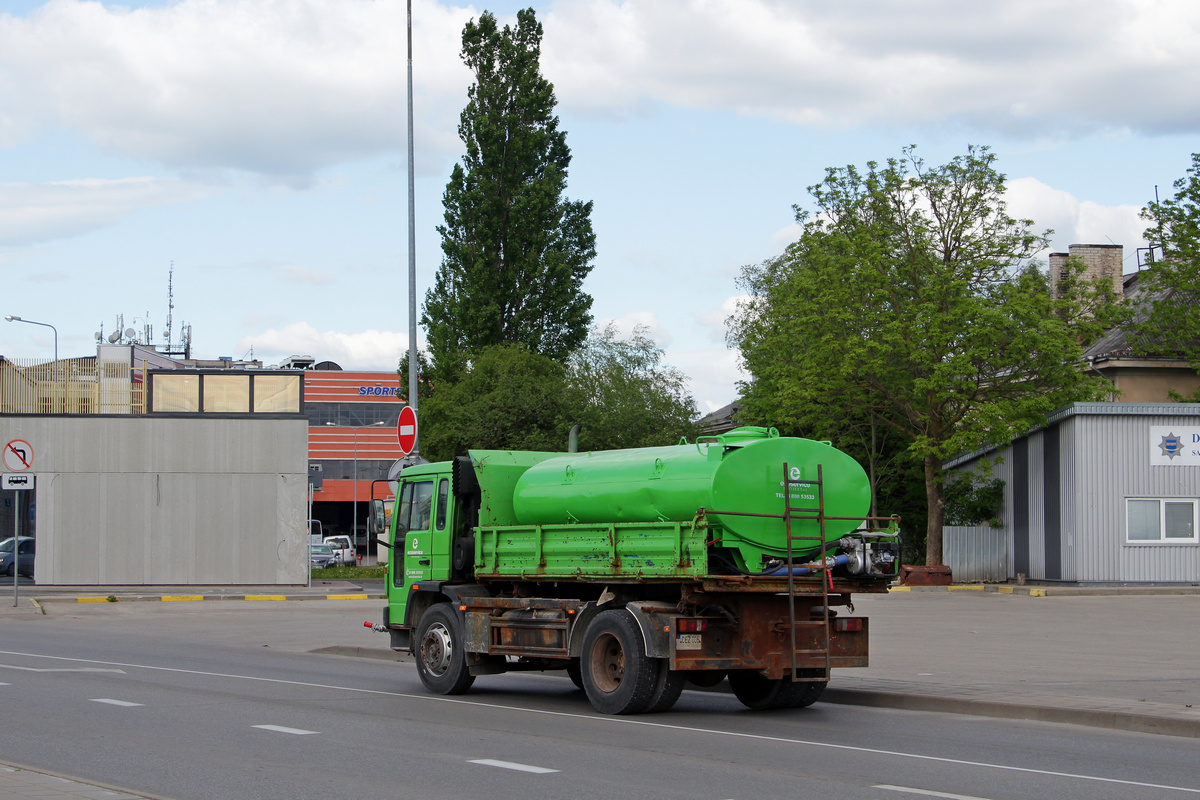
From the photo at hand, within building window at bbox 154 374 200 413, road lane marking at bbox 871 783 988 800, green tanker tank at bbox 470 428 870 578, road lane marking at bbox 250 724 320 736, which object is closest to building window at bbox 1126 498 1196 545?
green tanker tank at bbox 470 428 870 578

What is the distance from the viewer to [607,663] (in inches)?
506

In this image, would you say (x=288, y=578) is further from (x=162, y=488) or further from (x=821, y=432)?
(x=821, y=432)

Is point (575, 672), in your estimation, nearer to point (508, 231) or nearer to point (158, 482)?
point (158, 482)

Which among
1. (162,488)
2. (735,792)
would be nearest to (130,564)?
(162,488)

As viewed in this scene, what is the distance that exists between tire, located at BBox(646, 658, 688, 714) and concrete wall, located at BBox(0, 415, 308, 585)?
85.4 feet

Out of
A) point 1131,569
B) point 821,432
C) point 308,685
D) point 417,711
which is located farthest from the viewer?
point 821,432

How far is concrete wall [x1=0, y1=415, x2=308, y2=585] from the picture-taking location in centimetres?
3619

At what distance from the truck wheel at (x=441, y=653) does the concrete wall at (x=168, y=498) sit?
75.2 feet

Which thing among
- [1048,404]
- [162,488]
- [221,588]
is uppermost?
[1048,404]

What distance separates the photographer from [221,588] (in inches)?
1412

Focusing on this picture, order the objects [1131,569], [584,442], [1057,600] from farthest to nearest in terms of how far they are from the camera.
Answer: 1. [584,442]
2. [1131,569]
3. [1057,600]

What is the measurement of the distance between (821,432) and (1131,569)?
12818 mm

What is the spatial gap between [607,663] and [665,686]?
71 cm

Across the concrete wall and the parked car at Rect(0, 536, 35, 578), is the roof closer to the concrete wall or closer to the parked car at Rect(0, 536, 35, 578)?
the concrete wall
